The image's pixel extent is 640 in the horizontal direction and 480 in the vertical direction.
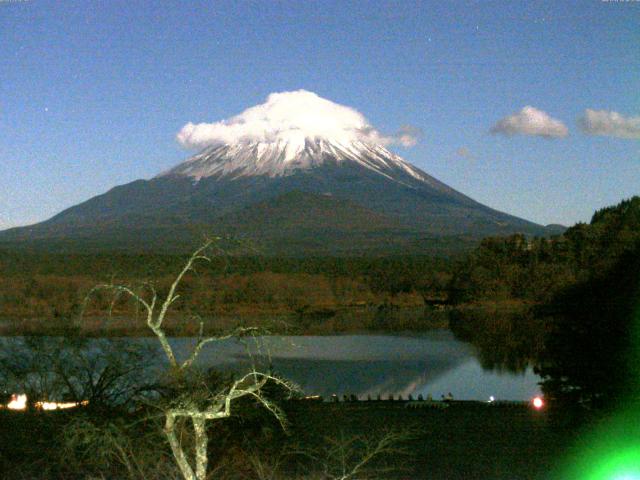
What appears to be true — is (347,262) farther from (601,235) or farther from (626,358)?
(626,358)

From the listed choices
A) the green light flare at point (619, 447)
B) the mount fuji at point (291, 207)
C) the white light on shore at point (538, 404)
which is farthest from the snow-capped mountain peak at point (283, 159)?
the green light flare at point (619, 447)

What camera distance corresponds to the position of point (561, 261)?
37219 millimetres

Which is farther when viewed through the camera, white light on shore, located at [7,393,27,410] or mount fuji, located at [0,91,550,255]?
mount fuji, located at [0,91,550,255]

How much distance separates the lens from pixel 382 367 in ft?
71.9

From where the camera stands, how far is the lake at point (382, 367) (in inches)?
720

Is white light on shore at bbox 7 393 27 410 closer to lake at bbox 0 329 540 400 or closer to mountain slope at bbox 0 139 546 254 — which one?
lake at bbox 0 329 540 400

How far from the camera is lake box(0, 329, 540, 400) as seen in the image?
18281 millimetres

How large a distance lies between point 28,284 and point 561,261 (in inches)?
911

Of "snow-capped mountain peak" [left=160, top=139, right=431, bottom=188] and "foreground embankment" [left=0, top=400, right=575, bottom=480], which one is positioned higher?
"snow-capped mountain peak" [left=160, top=139, right=431, bottom=188]

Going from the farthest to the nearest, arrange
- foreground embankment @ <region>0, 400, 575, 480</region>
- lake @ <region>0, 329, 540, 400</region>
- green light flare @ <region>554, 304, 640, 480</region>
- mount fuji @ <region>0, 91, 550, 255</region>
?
mount fuji @ <region>0, 91, 550, 255</region> → lake @ <region>0, 329, 540, 400</region> → green light flare @ <region>554, 304, 640, 480</region> → foreground embankment @ <region>0, 400, 575, 480</region>

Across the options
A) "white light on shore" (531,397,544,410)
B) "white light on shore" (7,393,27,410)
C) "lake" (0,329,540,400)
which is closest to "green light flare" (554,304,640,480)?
"white light on shore" (531,397,544,410)

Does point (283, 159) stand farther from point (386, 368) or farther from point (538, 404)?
point (538, 404)

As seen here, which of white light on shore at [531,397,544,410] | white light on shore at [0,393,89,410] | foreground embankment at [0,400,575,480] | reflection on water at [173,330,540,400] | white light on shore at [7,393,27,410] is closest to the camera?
foreground embankment at [0,400,575,480]

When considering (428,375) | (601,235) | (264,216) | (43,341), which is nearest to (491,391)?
(428,375)
